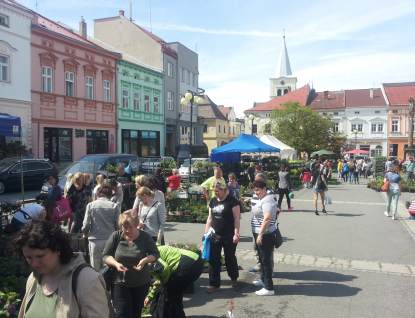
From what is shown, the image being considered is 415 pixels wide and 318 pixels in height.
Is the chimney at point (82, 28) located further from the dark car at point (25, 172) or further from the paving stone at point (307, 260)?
the paving stone at point (307, 260)

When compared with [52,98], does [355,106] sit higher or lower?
higher

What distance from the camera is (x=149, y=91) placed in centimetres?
3538

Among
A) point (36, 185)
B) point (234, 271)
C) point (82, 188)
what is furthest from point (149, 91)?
point (234, 271)

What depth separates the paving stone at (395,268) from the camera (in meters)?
6.71

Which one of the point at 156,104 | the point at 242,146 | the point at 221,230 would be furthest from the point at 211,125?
the point at 221,230

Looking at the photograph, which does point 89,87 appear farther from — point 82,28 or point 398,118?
point 398,118

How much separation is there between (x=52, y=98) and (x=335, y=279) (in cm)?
2280

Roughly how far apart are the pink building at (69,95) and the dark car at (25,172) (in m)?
5.39

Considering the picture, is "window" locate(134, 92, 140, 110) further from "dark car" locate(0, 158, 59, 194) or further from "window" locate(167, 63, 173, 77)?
"dark car" locate(0, 158, 59, 194)

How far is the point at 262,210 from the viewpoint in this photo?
585 cm

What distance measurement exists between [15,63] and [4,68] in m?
0.70

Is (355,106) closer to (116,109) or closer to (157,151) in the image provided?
(157,151)

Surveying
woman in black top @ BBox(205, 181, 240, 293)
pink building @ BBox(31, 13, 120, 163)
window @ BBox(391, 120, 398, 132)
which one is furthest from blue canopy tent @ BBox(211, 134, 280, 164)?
window @ BBox(391, 120, 398, 132)

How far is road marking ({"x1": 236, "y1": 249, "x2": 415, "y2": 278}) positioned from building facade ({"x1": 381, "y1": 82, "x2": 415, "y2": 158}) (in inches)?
2442
